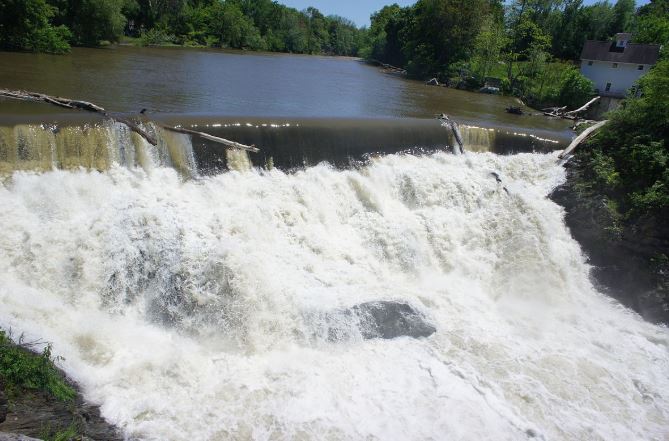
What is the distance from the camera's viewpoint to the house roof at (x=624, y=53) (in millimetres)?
25750

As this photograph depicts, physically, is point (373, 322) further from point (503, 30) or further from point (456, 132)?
point (503, 30)

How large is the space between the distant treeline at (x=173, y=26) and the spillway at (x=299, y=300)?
17541 millimetres

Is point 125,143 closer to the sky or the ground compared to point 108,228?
closer to the sky

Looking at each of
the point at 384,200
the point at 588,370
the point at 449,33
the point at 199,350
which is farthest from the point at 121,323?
the point at 449,33

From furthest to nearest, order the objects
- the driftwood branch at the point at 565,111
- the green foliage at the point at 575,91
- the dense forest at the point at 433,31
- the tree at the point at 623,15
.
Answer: the tree at the point at 623,15 → the dense forest at the point at 433,31 → the green foliage at the point at 575,91 → the driftwood branch at the point at 565,111

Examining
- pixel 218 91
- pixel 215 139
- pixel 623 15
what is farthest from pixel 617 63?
pixel 215 139

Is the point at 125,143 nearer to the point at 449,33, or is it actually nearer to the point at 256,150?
the point at 256,150

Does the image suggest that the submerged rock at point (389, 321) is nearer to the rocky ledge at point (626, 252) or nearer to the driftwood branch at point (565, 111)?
the rocky ledge at point (626, 252)

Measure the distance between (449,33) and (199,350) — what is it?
33.3m

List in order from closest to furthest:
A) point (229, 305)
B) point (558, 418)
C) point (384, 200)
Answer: point (558, 418) < point (229, 305) < point (384, 200)

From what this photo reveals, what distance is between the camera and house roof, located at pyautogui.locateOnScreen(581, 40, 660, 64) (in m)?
25.8

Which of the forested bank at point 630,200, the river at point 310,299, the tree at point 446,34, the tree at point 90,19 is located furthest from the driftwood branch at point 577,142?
the tree at point 90,19

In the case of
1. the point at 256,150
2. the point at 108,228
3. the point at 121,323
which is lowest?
the point at 121,323

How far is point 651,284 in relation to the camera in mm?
10320
